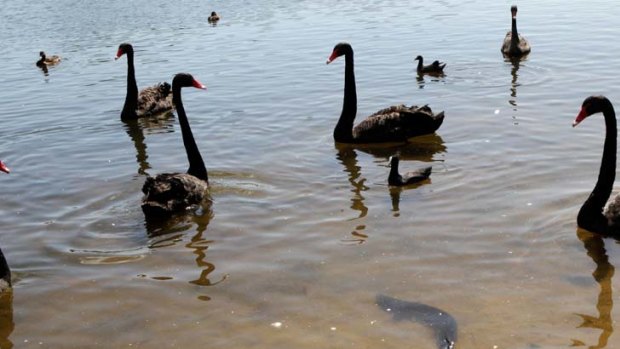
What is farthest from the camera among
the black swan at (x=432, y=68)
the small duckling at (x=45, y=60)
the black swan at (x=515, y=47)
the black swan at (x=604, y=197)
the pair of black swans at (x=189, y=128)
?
the small duckling at (x=45, y=60)

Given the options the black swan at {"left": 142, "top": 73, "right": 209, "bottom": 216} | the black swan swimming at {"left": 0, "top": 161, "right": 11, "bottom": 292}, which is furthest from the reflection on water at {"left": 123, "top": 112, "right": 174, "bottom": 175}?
the black swan swimming at {"left": 0, "top": 161, "right": 11, "bottom": 292}

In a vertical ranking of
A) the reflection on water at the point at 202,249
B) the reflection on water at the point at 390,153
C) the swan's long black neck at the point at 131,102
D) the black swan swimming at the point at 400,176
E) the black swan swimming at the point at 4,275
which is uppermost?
the swan's long black neck at the point at 131,102

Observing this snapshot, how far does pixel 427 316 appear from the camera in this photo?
5.18m

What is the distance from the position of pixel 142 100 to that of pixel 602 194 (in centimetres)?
771

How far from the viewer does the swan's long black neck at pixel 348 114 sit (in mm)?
9734

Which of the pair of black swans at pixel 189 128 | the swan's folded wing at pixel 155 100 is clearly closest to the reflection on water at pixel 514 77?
the pair of black swans at pixel 189 128

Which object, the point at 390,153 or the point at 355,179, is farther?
the point at 390,153

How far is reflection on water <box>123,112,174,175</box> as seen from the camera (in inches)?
400

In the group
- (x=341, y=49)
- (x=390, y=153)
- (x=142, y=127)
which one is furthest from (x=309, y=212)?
(x=142, y=127)

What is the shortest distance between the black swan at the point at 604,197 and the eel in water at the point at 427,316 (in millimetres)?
1908

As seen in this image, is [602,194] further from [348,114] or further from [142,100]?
[142,100]

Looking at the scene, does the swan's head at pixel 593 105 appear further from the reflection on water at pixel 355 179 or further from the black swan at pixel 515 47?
the black swan at pixel 515 47

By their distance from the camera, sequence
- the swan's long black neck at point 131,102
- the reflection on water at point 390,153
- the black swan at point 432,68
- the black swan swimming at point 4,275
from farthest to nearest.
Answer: the black swan at point 432,68 < the swan's long black neck at point 131,102 < the reflection on water at point 390,153 < the black swan swimming at point 4,275

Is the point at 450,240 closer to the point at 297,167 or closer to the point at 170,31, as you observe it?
the point at 297,167
